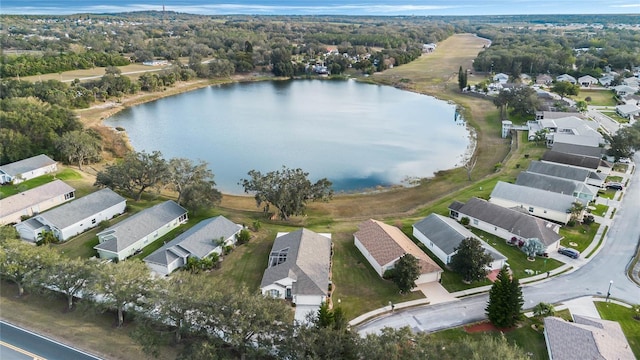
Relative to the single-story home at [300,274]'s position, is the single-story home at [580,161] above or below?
above

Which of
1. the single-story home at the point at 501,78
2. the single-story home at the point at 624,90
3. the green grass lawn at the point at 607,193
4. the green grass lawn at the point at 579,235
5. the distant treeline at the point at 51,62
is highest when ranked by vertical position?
the distant treeline at the point at 51,62

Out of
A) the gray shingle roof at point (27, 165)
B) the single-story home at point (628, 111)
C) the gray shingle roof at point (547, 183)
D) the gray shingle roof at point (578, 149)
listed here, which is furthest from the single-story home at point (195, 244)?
the single-story home at point (628, 111)

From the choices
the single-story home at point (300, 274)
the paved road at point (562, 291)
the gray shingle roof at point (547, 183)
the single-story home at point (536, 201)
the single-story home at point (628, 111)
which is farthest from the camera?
the single-story home at point (628, 111)

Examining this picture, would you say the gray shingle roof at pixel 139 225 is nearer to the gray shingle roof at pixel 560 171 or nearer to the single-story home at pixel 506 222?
the single-story home at pixel 506 222

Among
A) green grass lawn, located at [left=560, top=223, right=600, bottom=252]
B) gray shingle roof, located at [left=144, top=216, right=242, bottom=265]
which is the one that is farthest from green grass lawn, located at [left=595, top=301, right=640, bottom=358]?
gray shingle roof, located at [left=144, top=216, right=242, bottom=265]

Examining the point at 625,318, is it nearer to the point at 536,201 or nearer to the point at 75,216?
the point at 536,201

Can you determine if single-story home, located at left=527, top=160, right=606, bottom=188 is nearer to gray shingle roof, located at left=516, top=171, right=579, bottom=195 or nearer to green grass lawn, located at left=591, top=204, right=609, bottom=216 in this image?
gray shingle roof, located at left=516, top=171, right=579, bottom=195
